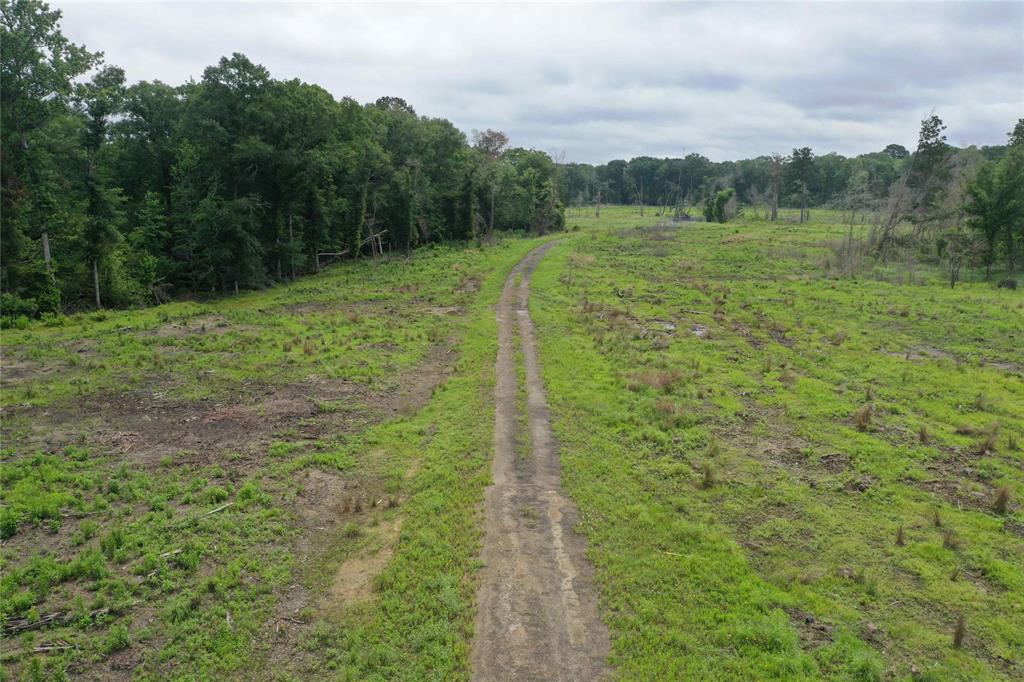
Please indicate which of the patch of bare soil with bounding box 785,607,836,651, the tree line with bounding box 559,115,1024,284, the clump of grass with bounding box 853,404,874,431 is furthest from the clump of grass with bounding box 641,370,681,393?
the tree line with bounding box 559,115,1024,284

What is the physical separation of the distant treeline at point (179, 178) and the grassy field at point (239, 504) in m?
11.2

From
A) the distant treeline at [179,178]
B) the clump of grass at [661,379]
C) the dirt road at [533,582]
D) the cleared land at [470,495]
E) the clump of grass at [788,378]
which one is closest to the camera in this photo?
the dirt road at [533,582]

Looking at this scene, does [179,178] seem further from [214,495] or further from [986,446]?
[986,446]

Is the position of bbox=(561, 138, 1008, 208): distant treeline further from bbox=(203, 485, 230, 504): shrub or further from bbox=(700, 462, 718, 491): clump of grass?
bbox=(203, 485, 230, 504): shrub

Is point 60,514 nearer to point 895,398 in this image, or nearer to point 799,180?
point 895,398

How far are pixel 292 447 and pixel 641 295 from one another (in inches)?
1248

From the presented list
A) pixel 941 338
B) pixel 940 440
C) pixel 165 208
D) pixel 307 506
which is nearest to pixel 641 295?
pixel 941 338

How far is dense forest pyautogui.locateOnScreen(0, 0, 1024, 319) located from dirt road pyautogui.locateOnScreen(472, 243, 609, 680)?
35246 mm

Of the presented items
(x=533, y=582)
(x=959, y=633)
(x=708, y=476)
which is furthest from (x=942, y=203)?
(x=533, y=582)

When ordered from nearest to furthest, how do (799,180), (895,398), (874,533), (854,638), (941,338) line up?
1. (854,638)
2. (874,533)
3. (895,398)
4. (941,338)
5. (799,180)

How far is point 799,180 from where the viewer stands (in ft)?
417

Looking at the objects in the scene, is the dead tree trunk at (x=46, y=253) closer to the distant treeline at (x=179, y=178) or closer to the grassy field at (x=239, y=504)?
the distant treeline at (x=179, y=178)

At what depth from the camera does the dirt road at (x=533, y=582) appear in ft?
32.1

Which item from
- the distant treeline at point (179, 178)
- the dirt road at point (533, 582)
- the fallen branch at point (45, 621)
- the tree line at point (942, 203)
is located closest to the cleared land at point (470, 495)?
the fallen branch at point (45, 621)
